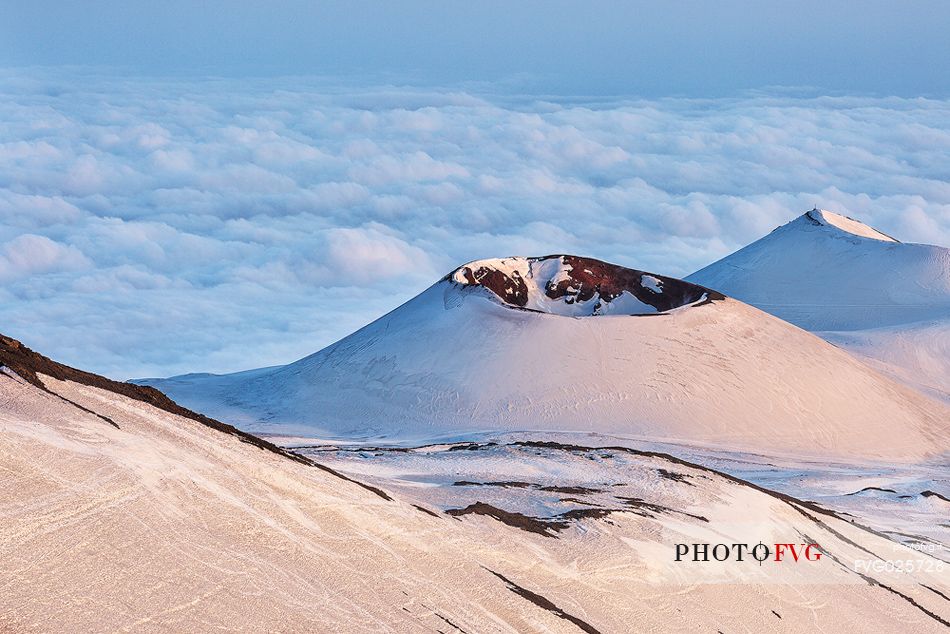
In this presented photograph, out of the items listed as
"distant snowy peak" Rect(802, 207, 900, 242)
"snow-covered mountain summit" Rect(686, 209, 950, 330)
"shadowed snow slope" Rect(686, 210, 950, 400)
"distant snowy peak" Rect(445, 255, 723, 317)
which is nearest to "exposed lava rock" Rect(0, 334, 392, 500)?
"distant snowy peak" Rect(445, 255, 723, 317)

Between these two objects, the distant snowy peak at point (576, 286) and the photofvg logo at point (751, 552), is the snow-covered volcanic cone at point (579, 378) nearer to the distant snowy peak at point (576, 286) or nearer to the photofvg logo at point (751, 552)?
the distant snowy peak at point (576, 286)

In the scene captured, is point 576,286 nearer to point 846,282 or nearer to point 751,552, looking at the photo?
point 846,282

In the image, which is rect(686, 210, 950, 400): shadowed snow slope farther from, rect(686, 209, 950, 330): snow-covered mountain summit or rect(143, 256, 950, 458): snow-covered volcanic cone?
rect(143, 256, 950, 458): snow-covered volcanic cone

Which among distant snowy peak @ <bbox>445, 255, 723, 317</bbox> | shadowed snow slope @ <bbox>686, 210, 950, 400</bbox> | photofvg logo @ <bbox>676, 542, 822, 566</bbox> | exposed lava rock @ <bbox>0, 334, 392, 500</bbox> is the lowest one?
photofvg logo @ <bbox>676, 542, 822, 566</bbox>

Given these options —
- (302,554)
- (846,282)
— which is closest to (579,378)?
(302,554)

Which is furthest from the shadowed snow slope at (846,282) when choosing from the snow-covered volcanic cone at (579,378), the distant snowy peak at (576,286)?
the distant snowy peak at (576,286)

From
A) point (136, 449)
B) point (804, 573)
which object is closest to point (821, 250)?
point (804, 573)

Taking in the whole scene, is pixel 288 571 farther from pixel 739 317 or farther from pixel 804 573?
pixel 739 317
